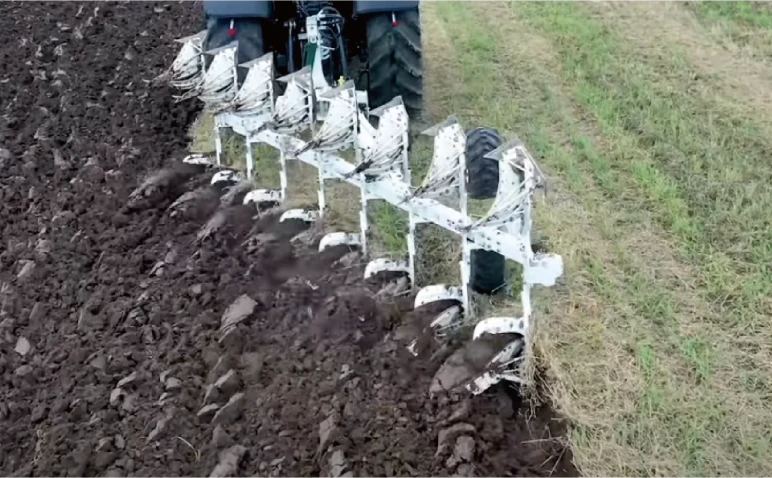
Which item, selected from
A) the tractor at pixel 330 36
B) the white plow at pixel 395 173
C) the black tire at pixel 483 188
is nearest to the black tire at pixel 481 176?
the black tire at pixel 483 188

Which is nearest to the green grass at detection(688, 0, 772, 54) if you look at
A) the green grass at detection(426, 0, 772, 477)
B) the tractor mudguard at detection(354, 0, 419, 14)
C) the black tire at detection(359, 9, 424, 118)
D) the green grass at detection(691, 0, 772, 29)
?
the green grass at detection(691, 0, 772, 29)

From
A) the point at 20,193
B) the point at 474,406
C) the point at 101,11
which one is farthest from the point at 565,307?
the point at 101,11

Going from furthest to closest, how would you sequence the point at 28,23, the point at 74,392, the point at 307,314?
the point at 28,23 < the point at 307,314 < the point at 74,392

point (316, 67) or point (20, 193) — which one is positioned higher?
point (316, 67)

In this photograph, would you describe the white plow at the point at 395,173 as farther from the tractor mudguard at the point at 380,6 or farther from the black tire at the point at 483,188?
the tractor mudguard at the point at 380,6

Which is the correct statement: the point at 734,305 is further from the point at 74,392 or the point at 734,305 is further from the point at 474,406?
the point at 74,392

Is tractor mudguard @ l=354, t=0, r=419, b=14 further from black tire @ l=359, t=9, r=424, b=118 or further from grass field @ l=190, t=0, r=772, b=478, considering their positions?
grass field @ l=190, t=0, r=772, b=478

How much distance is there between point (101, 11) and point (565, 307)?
22.0 feet

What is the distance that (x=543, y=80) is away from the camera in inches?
281

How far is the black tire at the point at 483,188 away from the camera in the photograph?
4027mm

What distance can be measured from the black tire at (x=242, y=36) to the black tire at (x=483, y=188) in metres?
1.87

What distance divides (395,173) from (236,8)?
196 centimetres

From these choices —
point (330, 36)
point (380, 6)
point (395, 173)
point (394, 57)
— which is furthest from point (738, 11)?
point (395, 173)

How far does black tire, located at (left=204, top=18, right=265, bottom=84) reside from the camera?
5.69m
